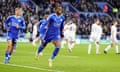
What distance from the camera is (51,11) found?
5559cm

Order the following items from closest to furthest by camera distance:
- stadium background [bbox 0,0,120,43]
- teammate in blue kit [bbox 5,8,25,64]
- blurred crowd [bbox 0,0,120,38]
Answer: teammate in blue kit [bbox 5,8,25,64] < blurred crowd [bbox 0,0,120,38] < stadium background [bbox 0,0,120,43]

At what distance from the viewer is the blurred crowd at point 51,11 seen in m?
52.7

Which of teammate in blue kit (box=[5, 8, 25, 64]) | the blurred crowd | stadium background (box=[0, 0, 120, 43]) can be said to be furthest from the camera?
stadium background (box=[0, 0, 120, 43])

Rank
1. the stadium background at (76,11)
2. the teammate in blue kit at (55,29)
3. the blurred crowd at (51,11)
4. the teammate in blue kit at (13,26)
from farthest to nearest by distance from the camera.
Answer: the stadium background at (76,11) < the blurred crowd at (51,11) < the teammate in blue kit at (13,26) < the teammate in blue kit at (55,29)

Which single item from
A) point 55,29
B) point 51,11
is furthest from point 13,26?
point 51,11

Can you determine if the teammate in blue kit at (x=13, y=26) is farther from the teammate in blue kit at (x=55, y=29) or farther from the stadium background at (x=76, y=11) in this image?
the stadium background at (x=76, y=11)

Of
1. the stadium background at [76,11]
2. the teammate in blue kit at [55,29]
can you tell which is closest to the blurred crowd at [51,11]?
the stadium background at [76,11]

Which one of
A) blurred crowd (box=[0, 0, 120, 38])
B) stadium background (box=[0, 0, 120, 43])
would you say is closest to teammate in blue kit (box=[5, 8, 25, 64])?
stadium background (box=[0, 0, 120, 43])

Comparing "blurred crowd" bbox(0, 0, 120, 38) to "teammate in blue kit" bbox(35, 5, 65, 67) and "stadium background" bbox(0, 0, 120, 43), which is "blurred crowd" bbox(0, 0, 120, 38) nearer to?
"stadium background" bbox(0, 0, 120, 43)

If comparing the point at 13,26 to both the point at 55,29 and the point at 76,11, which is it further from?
the point at 76,11

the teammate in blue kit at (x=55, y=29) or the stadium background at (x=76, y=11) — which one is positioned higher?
the teammate in blue kit at (x=55, y=29)

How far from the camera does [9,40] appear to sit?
70.9 ft

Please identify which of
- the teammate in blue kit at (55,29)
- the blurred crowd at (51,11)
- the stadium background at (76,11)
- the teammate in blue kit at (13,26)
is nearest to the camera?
the teammate in blue kit at (55,29)

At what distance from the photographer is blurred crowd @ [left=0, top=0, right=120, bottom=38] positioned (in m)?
52.7
